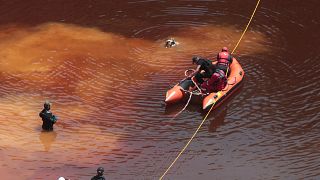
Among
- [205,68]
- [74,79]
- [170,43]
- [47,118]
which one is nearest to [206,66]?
[205,68]

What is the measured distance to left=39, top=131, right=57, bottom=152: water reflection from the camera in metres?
13.6

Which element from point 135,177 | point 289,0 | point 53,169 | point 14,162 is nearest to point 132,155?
point 135,177

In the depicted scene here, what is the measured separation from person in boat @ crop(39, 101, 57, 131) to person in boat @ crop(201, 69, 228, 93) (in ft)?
14.7

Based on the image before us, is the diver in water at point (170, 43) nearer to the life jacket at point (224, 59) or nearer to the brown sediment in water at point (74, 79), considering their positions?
the brown sediment in water at point (74, 79)

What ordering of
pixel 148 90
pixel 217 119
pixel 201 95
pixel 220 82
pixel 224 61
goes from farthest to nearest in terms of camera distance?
pixel 224 61, pixel 148 90, pixel 220 82, pixel 201 95, pixel 217 119

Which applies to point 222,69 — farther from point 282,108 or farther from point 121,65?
point 121,65

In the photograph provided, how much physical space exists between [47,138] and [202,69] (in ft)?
16.4

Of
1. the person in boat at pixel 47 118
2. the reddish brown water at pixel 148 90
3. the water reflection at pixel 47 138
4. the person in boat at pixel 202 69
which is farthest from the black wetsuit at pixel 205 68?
the water reflection at pixel 47 138

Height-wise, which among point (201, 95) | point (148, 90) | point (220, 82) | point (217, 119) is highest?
point (148, 90)

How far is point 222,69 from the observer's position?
53.0 feet

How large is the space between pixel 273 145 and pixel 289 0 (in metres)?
10.8

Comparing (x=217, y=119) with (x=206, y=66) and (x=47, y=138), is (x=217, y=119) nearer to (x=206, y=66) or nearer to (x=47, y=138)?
(x=206, y=66)

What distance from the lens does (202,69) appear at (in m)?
15.9

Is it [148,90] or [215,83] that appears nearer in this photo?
[215,83]
